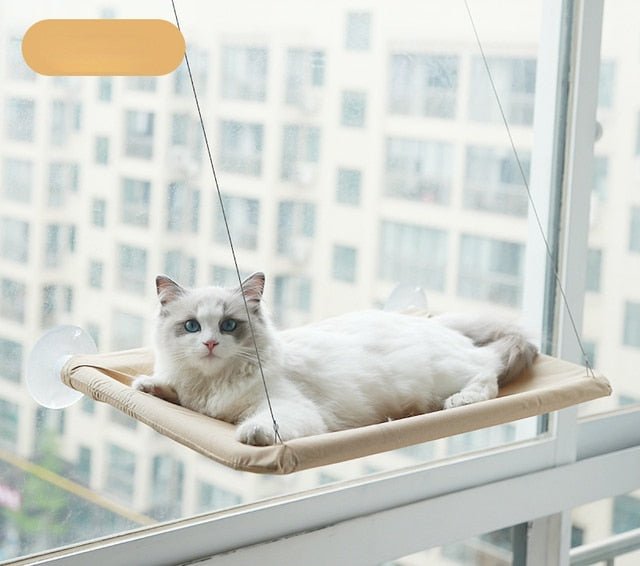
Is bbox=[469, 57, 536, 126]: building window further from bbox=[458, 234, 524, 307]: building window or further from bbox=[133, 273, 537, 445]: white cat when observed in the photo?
bbox=[133, 273, 537, 445]: white cat

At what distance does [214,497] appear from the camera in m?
1.90

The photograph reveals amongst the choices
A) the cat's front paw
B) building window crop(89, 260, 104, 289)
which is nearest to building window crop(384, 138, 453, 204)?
building window crop(89, 260, 104, 289)

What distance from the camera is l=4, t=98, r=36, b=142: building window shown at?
64.4 inches

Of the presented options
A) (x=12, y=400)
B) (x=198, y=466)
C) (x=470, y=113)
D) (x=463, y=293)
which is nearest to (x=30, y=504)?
(x=12, y=400)

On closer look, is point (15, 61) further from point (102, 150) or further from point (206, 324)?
point (206, 324)

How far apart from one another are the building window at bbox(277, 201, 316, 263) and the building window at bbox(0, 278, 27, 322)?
556 mm

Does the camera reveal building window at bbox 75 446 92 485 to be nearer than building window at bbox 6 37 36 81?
No

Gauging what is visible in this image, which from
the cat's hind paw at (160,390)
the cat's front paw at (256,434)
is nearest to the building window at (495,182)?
the cat's hind paw at (160,390)

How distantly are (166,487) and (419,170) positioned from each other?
0.92m

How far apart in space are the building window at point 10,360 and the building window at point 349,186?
0.77 metres

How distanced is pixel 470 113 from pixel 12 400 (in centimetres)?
122

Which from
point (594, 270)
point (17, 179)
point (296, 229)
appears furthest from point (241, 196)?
point (594, 270)

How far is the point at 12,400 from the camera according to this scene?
1.68 metres

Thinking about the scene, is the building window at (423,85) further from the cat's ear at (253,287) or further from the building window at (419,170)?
the cat's ear at (253,287)
